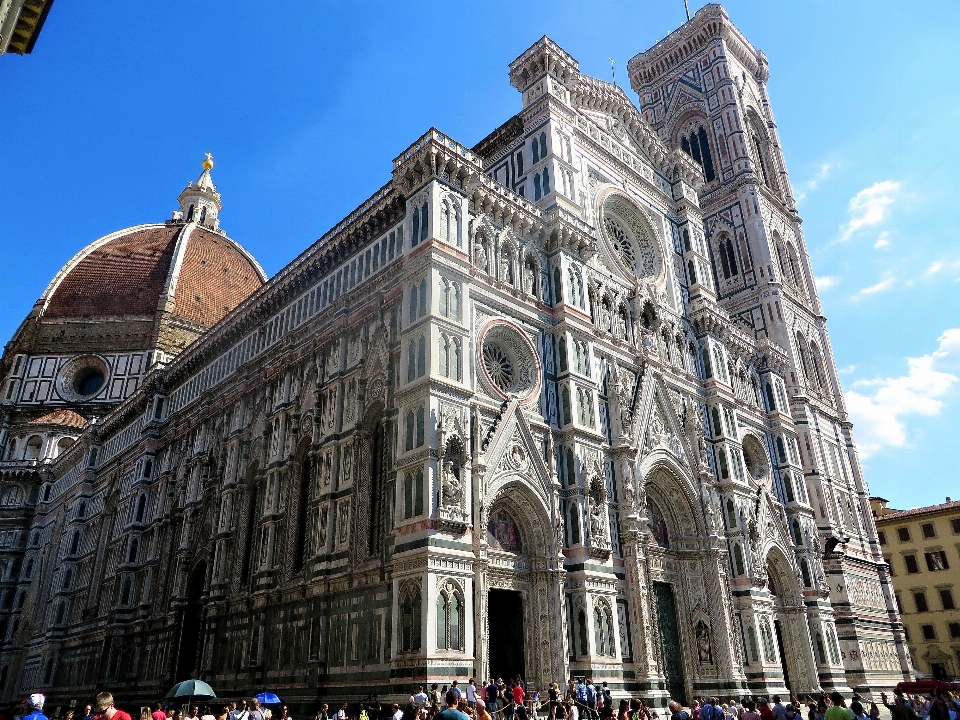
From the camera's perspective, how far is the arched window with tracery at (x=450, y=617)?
18500 mm

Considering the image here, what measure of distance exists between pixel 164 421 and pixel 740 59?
5384 centimetres

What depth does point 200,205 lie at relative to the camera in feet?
267

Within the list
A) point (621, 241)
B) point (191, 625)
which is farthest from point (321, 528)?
point (621, 241)

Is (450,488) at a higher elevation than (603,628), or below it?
higher

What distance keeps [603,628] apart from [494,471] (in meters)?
6.32

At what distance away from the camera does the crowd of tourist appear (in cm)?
1267

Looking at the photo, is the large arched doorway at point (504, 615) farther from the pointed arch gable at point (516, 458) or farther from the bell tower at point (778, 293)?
the bell tower at point (778, 293)

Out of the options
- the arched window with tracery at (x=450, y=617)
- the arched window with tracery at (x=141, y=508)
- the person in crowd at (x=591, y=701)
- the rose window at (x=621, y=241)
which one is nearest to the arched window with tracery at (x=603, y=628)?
the person in crowd at (x=591, y=701)

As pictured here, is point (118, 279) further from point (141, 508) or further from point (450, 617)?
point (450, 617)

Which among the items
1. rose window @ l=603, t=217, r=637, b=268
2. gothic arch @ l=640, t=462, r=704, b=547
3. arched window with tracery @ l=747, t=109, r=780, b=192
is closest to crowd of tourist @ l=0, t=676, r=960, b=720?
gothic arch @ l=640, t=462, r=704, b=547

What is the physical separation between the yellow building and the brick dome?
→ 6118cm

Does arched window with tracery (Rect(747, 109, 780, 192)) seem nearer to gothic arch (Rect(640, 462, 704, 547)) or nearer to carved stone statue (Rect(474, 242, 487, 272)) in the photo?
gothic arch (Rect(640, 462, 704, 547))

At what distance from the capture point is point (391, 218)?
26.3 metres

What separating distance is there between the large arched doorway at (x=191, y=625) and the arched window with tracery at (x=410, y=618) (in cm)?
1372
